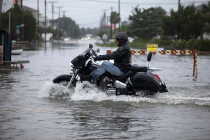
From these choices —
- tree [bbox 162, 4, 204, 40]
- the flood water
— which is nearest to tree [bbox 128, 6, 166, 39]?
tree [bbox 162, 4, 204, 40]

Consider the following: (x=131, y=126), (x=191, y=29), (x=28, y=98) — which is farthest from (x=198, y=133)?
(x=191, y=29)

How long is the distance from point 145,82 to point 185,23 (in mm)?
52403

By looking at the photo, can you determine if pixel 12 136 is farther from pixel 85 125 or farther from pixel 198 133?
pixel 198 133

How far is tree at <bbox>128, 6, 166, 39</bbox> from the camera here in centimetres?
9188

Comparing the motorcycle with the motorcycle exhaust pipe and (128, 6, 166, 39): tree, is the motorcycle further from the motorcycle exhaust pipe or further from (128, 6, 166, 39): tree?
(128, 6, 166, 39): tree

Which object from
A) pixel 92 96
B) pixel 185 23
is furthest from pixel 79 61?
pixel 185 23

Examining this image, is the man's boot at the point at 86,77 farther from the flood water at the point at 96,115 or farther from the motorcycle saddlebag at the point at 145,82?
the motorcycle saddlebag at the point at 145,82

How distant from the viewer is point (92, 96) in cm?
1153

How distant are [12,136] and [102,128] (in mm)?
1629

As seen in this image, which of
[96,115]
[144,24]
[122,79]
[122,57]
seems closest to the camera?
[96,115]

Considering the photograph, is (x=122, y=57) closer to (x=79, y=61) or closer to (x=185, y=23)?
(x=79, y=61)

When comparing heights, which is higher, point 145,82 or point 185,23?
point 185,23

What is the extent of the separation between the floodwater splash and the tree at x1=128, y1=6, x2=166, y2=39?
79.8m

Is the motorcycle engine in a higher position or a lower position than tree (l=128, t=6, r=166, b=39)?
lower
